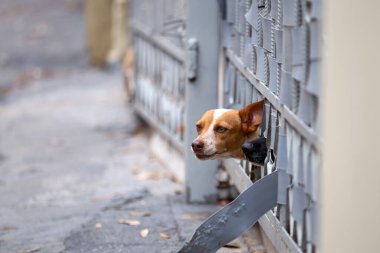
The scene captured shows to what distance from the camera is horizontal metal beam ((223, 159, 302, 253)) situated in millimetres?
4398

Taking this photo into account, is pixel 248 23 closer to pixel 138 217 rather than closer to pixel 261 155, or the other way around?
pixel 261 155

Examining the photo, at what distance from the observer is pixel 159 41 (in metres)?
9.36

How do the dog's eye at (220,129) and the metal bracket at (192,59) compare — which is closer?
the dog's eye at (220,129)

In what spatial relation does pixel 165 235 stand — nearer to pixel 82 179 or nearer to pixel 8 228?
pixel 8 228

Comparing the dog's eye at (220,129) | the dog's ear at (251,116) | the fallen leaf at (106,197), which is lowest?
the fallen leaf at (106,197)

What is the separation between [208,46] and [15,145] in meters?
4.89

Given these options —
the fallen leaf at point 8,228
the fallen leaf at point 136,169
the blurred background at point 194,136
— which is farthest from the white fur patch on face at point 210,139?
the fallen leaf at point 136,169

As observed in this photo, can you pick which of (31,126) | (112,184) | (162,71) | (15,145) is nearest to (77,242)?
(112,184)

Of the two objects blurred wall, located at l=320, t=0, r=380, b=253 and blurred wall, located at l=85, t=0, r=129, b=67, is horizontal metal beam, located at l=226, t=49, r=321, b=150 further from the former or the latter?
blurred wall, located at l=85, t=0, r=129, b=67

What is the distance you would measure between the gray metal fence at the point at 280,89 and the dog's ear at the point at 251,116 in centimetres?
4

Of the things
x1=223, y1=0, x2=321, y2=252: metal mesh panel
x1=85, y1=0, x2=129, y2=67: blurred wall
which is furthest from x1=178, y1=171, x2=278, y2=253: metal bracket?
x1=85, y1=0, x2=129, y2=67: blurred wall

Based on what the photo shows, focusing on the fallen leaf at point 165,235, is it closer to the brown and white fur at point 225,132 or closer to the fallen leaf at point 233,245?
the fallen leaf at point 233,245

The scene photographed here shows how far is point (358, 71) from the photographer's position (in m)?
3.32

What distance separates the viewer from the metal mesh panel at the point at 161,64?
27.2 feet
